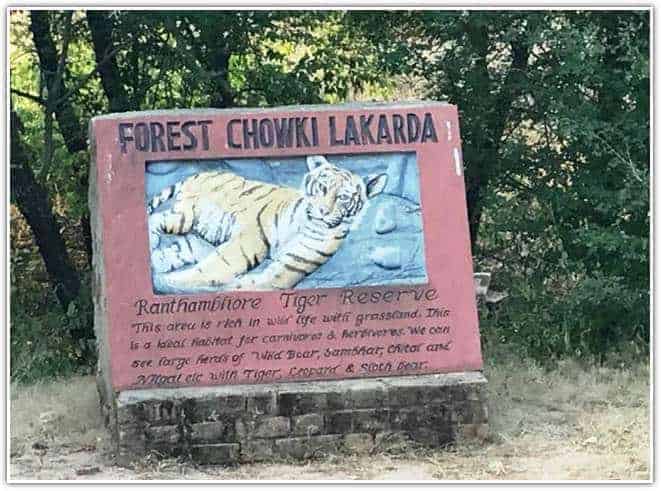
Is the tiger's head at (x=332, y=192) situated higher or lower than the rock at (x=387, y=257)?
higher

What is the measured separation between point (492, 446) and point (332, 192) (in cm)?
172

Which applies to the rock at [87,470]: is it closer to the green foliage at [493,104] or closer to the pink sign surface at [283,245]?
the pink sign surface at [283,245]

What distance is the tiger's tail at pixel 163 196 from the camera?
679 cm

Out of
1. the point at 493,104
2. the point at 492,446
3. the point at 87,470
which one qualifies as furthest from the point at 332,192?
the point at 493,104

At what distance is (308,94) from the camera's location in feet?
33.4

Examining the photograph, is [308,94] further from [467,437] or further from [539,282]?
[467,437]

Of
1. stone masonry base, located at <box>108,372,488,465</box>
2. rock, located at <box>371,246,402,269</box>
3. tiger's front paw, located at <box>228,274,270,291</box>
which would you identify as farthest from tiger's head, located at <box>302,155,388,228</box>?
stone masonry base, located at <box>108,372,488,465</box>

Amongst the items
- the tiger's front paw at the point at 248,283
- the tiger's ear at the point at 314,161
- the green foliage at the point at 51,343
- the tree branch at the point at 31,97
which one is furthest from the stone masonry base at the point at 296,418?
the tree branch at the point at 31,97

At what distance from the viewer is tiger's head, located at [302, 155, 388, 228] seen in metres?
6.89

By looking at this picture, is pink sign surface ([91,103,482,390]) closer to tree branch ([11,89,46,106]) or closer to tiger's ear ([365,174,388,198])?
tiger's ear ([365,174,388,198])

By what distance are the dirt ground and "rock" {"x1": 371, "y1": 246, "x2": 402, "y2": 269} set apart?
1.06m

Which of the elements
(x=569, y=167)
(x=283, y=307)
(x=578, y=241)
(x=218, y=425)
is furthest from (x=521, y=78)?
(x=218, y=425)

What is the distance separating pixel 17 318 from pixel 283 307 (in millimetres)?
4189

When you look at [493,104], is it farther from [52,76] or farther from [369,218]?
[52,76]
